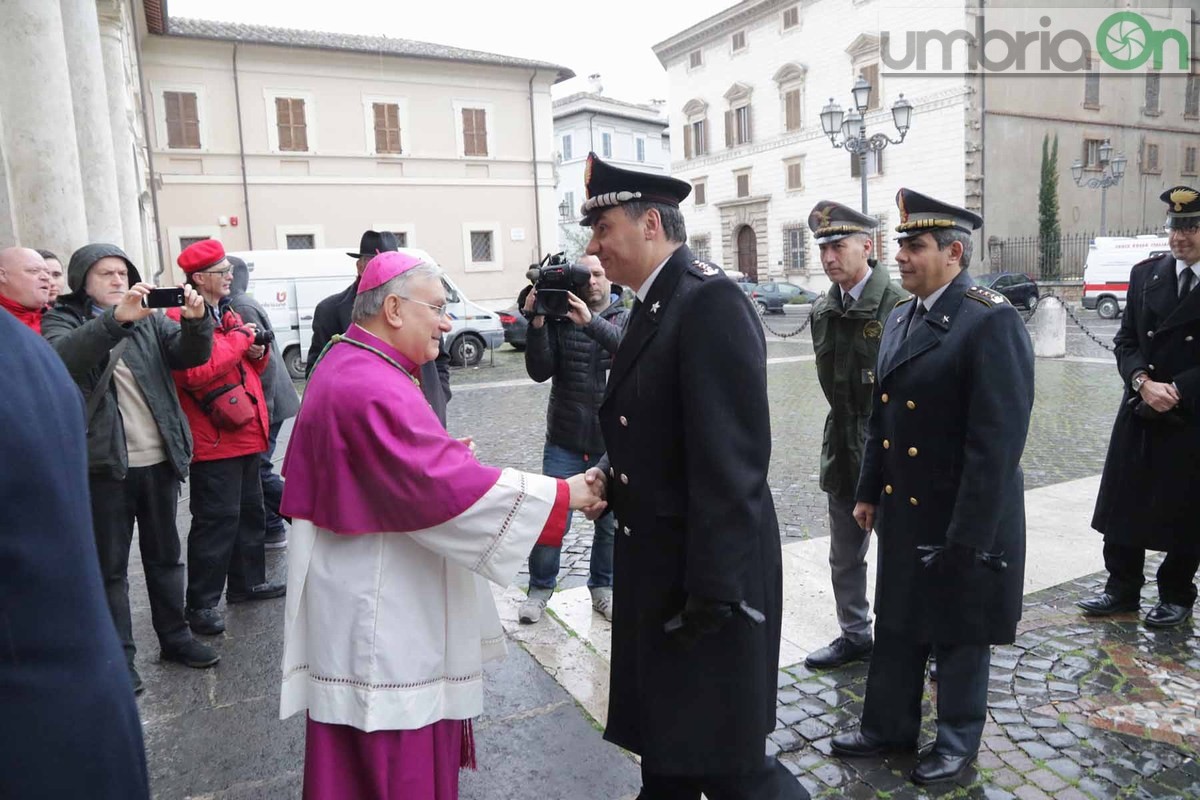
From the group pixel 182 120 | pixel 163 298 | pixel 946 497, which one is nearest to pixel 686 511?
pixel 946 497

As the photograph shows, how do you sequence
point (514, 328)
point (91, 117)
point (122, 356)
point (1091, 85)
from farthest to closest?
1. point (1091, 85)
2. point (514, 328)
3. point (91, 117)
4. point (122, 356)

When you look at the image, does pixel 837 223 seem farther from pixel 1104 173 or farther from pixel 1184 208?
pixel 1104 173

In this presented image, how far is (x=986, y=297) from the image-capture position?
283 cm

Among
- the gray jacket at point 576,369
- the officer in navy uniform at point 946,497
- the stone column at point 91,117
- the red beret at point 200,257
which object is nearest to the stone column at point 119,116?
the stone column at point 91,117

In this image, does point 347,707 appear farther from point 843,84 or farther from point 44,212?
point 843,84

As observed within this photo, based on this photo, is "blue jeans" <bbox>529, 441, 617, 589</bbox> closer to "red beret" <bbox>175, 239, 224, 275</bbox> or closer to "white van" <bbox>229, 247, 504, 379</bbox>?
"red beret" <bbox>175, 239, 224, 275</bbox>

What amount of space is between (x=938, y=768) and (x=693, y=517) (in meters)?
1.49

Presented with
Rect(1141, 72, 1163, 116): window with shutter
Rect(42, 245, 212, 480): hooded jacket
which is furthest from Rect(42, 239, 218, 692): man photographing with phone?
Rect(1141, 72, 1163, 116): window with shutter

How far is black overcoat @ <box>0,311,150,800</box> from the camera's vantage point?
120cm

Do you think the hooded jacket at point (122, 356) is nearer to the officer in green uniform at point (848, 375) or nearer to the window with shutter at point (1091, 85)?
the officer in green uniform at point (848, 375)

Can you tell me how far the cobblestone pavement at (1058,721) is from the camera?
2.85 meters

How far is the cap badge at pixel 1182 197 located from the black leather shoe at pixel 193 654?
4.92m

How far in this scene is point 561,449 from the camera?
173 inches

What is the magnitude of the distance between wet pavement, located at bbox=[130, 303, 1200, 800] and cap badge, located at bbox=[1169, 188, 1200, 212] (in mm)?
1990
